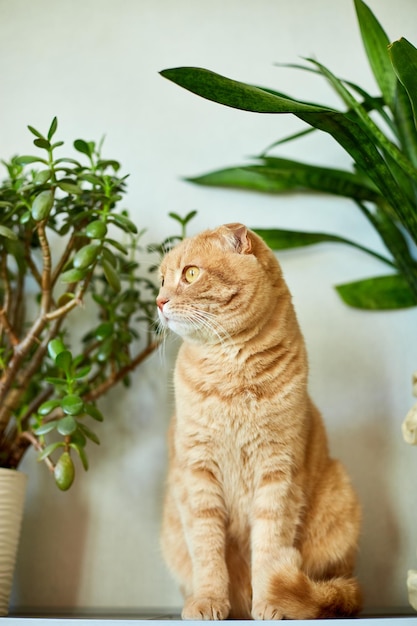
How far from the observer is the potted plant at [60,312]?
110 cm

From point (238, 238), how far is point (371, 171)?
27 cm

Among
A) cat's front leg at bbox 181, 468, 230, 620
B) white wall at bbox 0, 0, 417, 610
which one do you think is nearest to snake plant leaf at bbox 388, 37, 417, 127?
white wall at bbox 0, 0, 417, 610

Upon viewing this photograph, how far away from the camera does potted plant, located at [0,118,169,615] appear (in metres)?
1.10

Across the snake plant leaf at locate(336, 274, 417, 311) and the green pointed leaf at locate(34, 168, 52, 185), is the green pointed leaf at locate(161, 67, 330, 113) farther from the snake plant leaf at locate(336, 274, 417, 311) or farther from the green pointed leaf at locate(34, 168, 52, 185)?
the snake plant leaf at locate(336, 274, 417, 311)

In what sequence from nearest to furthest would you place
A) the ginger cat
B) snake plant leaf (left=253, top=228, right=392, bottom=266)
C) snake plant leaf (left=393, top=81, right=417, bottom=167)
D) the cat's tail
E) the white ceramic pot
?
the cat's tail, the ginger cat, the white ceramic pot, snake plant leaf (left=393, top=81, right=417, bottom=167), snake plant leaf (left=253, top=228, right=392, bottom=266)

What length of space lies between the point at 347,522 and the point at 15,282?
0.88 meters

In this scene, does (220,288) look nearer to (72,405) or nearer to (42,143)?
(72,405)

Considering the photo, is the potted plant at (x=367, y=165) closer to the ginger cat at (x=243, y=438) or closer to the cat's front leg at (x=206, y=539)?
the ginger cat at (x=243, y=438)

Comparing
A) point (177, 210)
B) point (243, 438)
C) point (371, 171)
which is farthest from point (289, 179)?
point (243, 438)

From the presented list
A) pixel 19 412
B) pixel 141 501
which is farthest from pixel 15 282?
pixel 141 501

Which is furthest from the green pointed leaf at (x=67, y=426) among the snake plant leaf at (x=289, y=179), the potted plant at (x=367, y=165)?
the snake plant leaf at (x=289, y=179)

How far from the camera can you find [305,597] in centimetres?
87

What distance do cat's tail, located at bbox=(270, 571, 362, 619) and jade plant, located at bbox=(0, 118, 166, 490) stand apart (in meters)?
0.40

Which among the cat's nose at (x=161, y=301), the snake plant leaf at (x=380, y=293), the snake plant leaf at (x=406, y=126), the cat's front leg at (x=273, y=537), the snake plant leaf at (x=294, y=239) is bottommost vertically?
the cat's front leg at (x=273, y=537)
